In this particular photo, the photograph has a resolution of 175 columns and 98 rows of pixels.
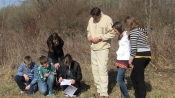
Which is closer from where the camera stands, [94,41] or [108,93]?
[94,41]

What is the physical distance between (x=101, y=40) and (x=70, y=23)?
45.3 feet

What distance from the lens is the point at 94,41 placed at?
5.11m

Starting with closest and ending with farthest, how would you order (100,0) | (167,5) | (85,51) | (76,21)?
(85,51)
(167,5)
(76,21)
(100,0)

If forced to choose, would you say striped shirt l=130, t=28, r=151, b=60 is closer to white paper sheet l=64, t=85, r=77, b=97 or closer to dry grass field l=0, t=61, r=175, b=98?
dry grass field l=0, t=61, r=175, b=98

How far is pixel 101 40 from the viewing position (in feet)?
16.8

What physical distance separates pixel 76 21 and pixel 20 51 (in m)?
10.7

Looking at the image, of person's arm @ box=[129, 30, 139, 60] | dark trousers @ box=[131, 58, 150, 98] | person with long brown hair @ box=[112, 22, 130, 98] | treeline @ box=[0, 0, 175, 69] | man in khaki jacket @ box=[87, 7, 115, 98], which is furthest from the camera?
treeline @ box=[0, 0, 175, 69]

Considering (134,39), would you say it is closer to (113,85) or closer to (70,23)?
(113,85)

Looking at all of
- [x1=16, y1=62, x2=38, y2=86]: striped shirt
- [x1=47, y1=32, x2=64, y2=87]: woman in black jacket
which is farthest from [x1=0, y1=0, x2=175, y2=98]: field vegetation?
[x1=47, y1=32, x2=64, y2=87]: woman in black jacket

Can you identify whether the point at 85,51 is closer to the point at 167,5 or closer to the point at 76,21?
the point at 167,5

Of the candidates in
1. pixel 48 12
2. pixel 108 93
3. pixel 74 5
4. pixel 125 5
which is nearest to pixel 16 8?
pixel 48 12

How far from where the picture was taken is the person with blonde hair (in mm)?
5764

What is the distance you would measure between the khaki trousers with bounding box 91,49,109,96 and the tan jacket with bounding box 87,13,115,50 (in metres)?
0.13

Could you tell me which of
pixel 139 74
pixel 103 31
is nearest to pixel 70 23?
pixel 103 31
